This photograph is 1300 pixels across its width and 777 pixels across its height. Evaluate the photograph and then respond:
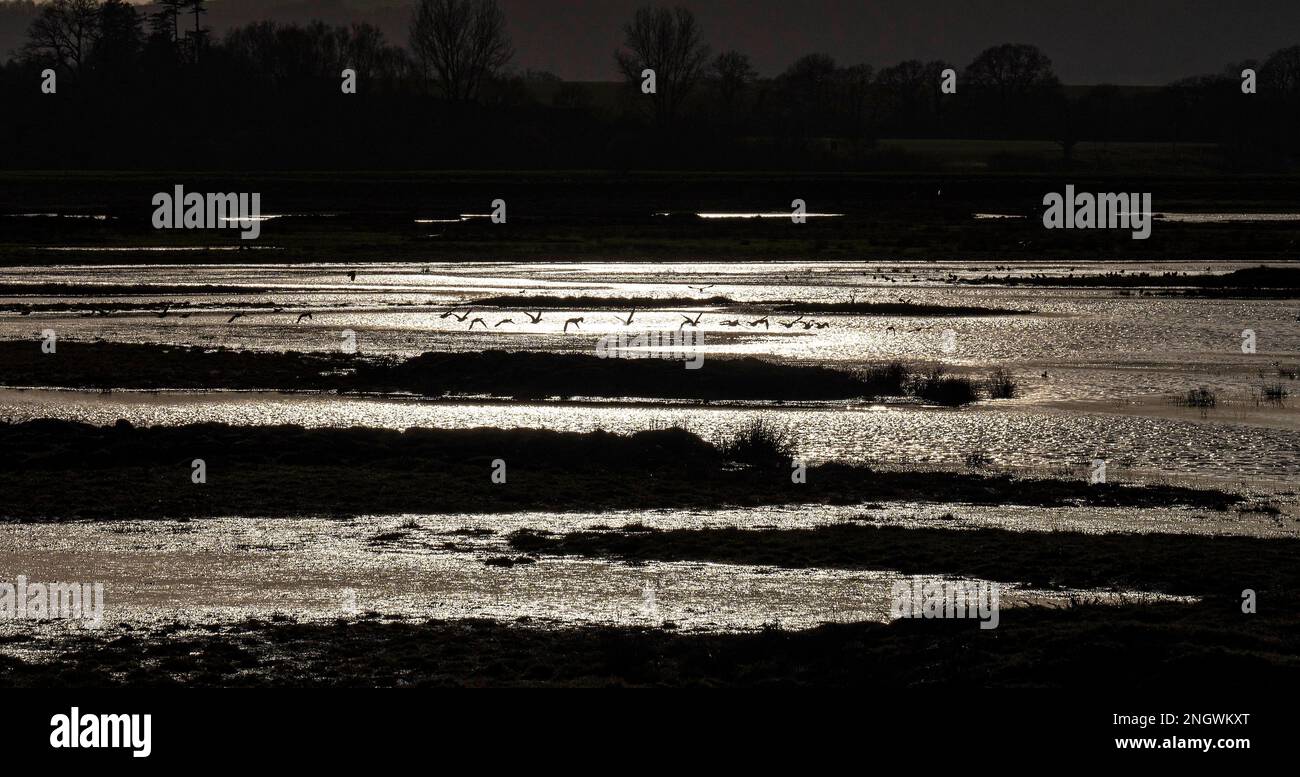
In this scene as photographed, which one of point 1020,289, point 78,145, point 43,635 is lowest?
point 43,635

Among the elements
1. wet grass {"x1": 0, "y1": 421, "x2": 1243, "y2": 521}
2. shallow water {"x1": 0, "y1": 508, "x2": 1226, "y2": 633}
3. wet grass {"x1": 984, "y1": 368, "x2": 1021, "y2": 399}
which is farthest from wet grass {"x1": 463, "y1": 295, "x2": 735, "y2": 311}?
shallow water {"x1": 0, "y1": 508, "x2": 1226, "y2": 633}

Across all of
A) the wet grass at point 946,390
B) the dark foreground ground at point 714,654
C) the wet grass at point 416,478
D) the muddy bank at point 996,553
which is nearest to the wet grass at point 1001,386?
the wet grass at point 946,390

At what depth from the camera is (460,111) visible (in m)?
141

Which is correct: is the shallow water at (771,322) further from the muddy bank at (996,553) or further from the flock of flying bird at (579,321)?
the muddy bank at (996,553)

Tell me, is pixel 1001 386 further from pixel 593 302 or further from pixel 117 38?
pixel 117 38

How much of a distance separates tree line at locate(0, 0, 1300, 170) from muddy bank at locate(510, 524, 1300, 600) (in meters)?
96.3

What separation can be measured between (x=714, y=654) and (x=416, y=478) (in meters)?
9.81

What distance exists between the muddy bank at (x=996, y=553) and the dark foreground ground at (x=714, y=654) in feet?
5.67

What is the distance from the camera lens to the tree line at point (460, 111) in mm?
127625

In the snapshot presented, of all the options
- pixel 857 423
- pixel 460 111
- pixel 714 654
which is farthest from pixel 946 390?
pixel 460 111
